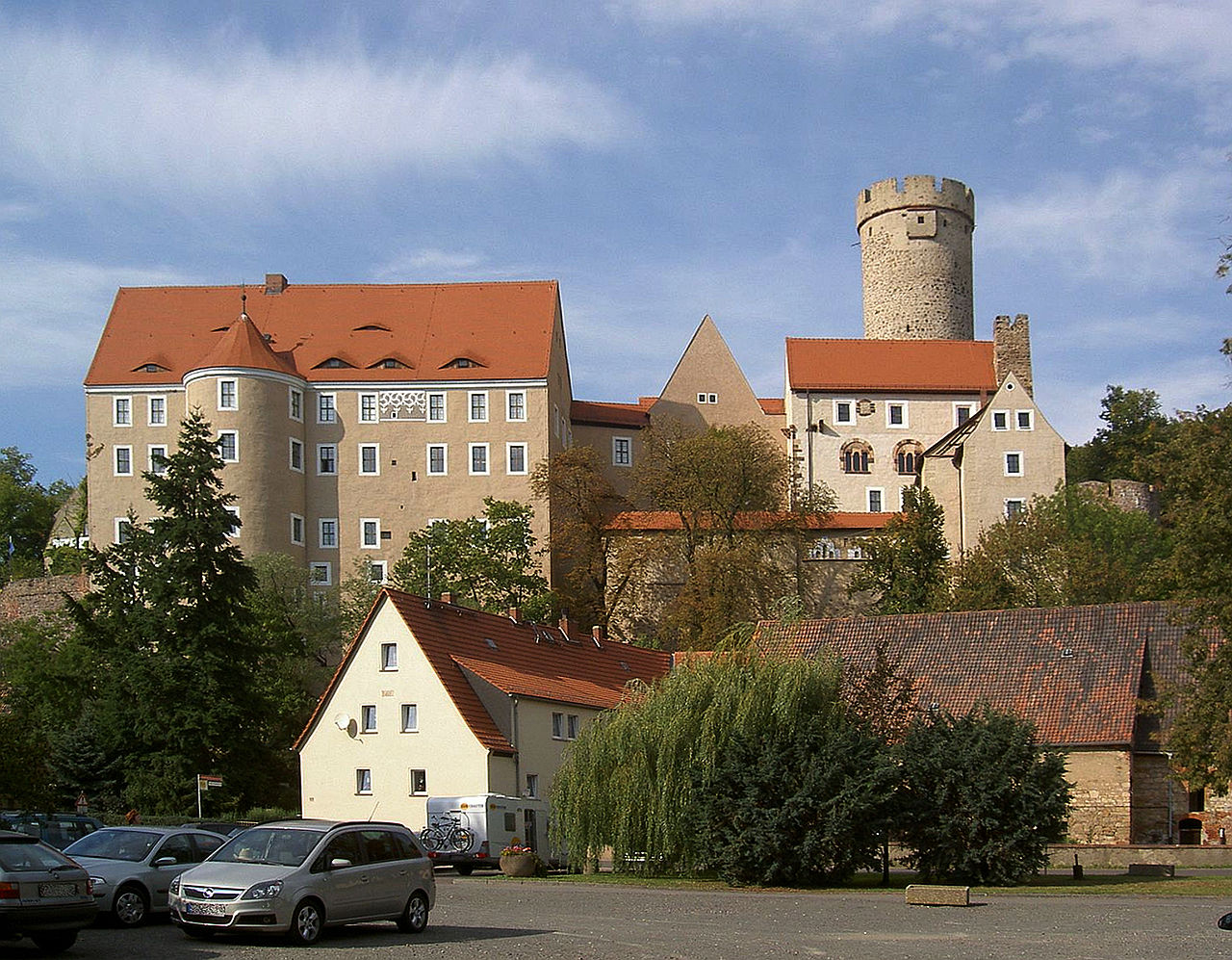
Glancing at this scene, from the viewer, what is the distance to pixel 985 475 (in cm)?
8475

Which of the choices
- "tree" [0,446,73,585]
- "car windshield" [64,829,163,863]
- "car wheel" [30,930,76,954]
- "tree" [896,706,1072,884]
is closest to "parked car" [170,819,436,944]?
"car wheel" [30,930,76,954]

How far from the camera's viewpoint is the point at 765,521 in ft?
270

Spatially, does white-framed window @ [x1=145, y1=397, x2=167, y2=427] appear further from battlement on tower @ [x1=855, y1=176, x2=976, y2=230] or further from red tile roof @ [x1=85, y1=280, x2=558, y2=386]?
battlement on tower @ [x1=855, y1=176, x2=976, y2=230]

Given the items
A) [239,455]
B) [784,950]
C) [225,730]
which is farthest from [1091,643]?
[239,455]

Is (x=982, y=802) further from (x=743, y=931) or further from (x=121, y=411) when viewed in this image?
(x=121, y=411)

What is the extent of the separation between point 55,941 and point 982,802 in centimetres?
2082

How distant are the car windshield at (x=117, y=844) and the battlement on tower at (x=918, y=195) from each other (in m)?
90.6

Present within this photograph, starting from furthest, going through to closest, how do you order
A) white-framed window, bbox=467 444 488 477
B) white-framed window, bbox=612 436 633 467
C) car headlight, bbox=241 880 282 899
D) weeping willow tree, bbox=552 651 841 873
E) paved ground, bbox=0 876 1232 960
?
white-framed window, bbox=612 436 633 467, white-framed window, bbox=467 444 488 477, weeping willow tree, bbox=552 651 841 873, car headlight, bbox=241 880 282 899, paved ground, bbox=0 876 1232 960

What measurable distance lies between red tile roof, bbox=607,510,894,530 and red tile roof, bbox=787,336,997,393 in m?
9.94

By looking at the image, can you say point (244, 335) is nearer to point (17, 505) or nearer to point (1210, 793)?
point (17, 505)

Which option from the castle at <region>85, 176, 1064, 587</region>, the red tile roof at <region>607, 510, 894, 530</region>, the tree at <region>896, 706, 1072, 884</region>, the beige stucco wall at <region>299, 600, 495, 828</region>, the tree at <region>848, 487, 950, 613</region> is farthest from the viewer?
the castle at <region>85, 176, 1064, 587</region>

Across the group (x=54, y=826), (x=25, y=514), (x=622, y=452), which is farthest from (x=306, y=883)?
(x=25, y=514)

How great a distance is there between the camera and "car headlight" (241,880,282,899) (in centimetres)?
2005

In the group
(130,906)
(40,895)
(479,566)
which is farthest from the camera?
(479,566)
